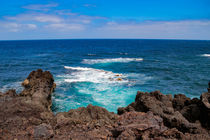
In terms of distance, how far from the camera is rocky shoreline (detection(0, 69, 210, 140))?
8172 millimetres

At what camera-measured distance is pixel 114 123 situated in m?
11.1

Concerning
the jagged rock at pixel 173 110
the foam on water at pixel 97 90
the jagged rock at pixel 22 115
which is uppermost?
the jagged rock at pixel 173 110

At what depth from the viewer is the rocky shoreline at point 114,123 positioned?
8172 millimetres

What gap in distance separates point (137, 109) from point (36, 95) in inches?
473

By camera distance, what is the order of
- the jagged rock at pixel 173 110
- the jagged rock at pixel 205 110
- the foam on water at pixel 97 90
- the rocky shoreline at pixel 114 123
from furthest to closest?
the foam on water at pixel 97 90 → the jagged rock at pixel 205 110 → the jagged rock at pixel 173 110 → the rocky shoreline at pixel 114 123

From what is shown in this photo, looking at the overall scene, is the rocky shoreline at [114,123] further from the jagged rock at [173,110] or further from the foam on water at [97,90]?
the foam on water at [97,90]

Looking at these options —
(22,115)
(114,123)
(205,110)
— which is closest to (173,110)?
(205,110)

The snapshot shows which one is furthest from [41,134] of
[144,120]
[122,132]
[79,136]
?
[144,120]

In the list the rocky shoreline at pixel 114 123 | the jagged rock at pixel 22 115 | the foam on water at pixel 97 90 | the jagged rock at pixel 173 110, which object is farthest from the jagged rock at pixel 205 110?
the jagged rock at pixel 22 115

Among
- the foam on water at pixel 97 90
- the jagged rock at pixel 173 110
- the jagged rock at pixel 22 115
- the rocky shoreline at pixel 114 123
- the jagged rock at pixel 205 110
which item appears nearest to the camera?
the rocky shoreline at pixel 114 123

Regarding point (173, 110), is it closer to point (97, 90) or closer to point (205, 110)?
point (205, 110)

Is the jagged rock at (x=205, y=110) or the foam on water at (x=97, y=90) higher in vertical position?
the jagged rock at (x=205, y=110)

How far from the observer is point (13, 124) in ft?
36.5

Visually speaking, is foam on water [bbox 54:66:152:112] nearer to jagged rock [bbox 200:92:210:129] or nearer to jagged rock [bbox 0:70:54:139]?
jagged rock [bbox 0:70:54:139]
